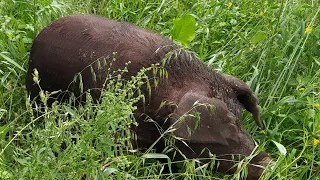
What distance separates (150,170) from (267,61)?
1.44 metres

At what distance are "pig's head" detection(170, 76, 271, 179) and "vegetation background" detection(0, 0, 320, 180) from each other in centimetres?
8

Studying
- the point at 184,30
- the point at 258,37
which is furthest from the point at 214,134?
the point at 258,37

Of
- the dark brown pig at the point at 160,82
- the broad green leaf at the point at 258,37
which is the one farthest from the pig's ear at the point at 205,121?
the broad green leaf at the point at 258,37

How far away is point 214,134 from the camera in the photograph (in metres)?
2.95

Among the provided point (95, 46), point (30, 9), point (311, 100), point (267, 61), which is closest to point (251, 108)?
point (311, 100)

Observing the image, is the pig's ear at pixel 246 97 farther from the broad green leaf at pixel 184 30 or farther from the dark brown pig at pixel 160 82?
the broad green leaf at pixel 184 30

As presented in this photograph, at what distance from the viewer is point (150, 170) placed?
276cm

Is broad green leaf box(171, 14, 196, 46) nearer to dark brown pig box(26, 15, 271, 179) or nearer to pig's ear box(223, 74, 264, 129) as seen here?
dark brown pig box(26, 15, 271, 179)

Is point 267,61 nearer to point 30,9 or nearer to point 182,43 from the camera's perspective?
point 182,43

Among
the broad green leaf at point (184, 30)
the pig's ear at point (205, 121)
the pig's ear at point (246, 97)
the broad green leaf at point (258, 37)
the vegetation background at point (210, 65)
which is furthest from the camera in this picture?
the broad green leaf at point (258, 37)

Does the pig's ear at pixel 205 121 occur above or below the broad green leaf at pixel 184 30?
below

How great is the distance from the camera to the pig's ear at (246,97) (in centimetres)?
324

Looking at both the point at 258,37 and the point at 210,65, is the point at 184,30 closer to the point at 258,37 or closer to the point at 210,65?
the point at 210,65

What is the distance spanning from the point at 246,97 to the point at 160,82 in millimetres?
503
